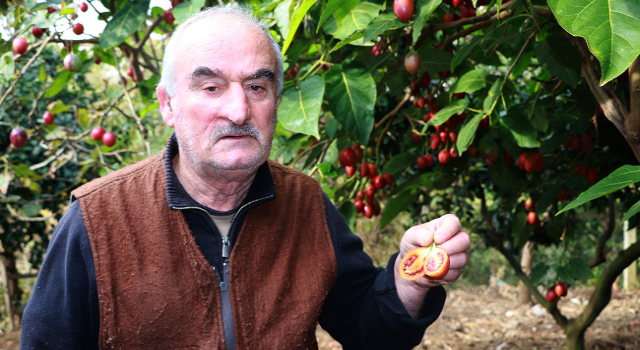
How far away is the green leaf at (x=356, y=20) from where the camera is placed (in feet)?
5.11

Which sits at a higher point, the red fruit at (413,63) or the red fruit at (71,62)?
the red fruit at (71,62)

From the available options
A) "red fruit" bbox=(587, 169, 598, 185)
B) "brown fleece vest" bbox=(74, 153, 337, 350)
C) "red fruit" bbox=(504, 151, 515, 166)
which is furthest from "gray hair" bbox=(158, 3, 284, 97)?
"red fruit" bbox=(587, 169, 598, 185)

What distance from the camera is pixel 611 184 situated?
0.87 m

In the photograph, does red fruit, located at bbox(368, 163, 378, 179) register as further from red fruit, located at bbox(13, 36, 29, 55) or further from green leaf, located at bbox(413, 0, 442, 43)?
red fruit, located at bbox(13, 36, 29, 55)

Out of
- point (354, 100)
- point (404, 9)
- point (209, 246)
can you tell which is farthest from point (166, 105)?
point (404, 9)

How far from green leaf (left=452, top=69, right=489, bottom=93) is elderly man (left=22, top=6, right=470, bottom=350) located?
1.97 feet

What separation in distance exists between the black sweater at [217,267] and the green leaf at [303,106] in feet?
0.52

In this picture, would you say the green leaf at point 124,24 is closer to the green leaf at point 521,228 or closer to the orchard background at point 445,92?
the orchard background at point 445,92

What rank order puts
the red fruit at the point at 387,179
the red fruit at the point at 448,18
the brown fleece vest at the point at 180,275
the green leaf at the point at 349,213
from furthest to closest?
the red fruit at the point at 387,179
the green leaf at the point at 349,213
the red fruit at the point at 448,18
the brown fleece vest at the point at 180,275

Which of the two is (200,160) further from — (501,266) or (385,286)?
(501,266)

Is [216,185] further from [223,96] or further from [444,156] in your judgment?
[444,156]

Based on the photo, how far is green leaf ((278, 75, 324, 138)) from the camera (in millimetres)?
1575

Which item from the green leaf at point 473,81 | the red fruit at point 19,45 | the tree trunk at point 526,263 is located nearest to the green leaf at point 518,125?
the green leaf at point 473,81

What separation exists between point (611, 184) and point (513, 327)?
427 centimetres
